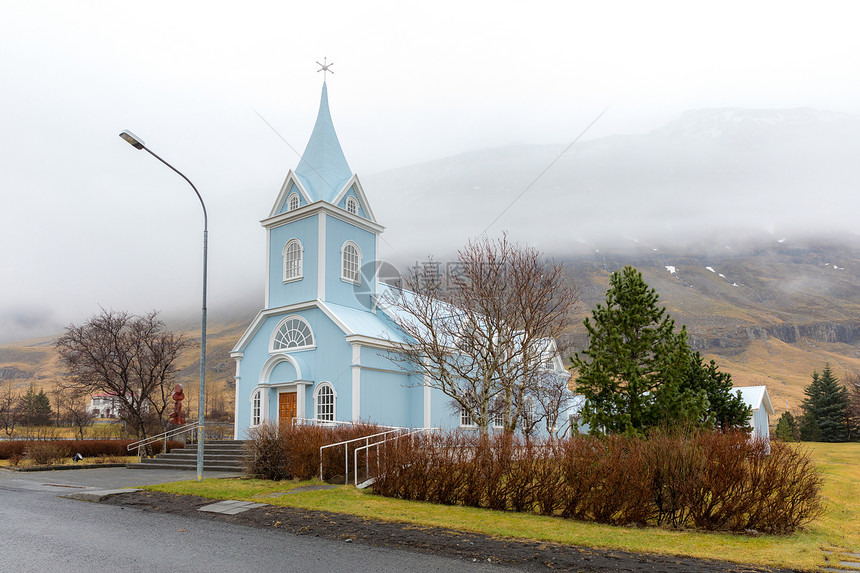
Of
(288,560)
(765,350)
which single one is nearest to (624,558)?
(288,560)

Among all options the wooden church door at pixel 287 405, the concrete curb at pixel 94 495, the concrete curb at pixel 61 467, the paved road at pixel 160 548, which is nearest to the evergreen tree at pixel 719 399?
the wooden church door at pixel 287 405

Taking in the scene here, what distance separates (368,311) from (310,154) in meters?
7.75

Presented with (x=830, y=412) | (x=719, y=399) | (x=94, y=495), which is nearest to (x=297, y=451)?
(x=94, y=495)

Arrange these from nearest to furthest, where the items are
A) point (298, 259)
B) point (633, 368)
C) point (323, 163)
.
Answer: point (633, 368) < point (298, 259) < point (323, 163)

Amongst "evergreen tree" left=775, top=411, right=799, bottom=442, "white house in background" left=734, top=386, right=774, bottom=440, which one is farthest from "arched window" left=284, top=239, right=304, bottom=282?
"evergreen tree" left=775, top=411, right=799, bottom=442

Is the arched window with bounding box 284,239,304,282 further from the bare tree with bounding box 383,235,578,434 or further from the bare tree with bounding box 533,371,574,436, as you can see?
the bare tree with bounding box 533,371,574,436

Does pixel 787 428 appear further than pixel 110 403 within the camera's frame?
Yes

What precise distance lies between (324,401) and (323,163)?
1075 cm

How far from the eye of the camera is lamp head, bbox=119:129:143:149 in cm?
1584

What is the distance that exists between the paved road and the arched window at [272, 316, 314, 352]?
12.4 metres

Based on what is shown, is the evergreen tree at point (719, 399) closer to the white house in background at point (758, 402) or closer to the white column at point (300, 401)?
the white column at point (300, 401)

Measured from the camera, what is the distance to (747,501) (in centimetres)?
1064

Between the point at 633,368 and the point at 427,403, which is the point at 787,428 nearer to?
the point at 427,403

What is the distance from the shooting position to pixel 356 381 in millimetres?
22672
